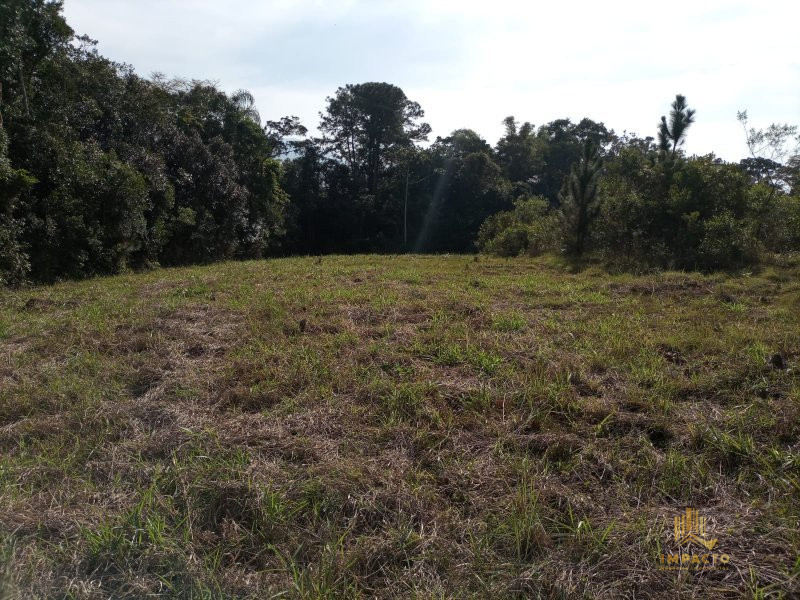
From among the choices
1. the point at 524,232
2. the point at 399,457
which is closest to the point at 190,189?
the point at 524,232

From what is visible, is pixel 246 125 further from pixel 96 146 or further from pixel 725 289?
pixel 725 289

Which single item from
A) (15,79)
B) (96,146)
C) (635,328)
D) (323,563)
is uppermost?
(15,79)

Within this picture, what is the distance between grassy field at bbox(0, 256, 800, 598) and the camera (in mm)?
1920

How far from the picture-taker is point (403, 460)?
2721mm

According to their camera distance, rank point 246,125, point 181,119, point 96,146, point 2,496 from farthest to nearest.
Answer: point 246,125 < point 181,119 < point 96,146 < point 2,496

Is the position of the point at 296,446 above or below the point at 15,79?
below

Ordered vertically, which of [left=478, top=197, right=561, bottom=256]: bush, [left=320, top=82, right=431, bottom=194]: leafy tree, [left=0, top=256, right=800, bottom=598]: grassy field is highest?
[left=320, top=82, right=431, bottom=194]: leafy tree

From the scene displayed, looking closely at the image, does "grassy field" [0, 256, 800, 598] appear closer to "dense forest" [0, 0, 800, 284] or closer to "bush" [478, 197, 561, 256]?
"dense forest" [0, 0, 800, 284]

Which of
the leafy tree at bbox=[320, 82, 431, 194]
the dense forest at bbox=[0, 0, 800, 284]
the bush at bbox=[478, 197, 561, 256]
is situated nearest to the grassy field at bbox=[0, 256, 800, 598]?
the dense forest at bbox=[0, 0, 800, 284]

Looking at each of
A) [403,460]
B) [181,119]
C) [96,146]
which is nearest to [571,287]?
[403,460]

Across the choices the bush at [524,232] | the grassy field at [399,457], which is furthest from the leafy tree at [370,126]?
the grassy field at [399,457]

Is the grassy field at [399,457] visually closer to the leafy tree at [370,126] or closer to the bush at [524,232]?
the bush at [524,232]

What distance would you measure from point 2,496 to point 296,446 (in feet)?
4.53

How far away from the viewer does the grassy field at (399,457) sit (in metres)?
1.92
